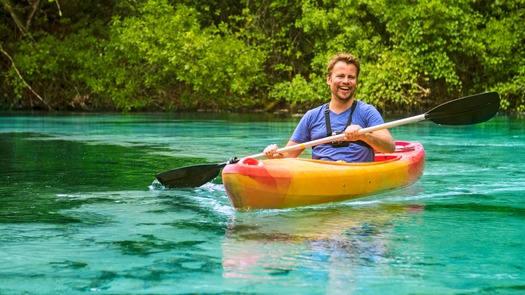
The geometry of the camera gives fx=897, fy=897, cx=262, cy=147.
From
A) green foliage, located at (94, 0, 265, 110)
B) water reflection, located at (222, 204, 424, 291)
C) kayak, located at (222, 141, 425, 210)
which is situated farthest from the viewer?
green foliage, located at (94, 0, 265, 110)

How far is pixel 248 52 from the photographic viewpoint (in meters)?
23.1

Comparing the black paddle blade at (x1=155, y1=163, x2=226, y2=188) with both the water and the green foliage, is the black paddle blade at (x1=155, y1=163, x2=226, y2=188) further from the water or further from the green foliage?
the green foliage

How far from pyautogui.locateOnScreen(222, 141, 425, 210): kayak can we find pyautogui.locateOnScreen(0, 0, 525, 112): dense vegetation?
13739 mm

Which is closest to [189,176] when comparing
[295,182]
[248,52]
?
[295,182]

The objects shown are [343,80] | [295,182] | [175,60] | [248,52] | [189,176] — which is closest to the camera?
[295,182]

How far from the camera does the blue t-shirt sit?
6031mm

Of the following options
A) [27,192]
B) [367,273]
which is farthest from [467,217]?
[27,192]

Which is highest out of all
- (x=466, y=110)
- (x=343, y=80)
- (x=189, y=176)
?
(x=343, y=80)

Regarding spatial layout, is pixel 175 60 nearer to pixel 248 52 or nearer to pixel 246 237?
pixel 248 52

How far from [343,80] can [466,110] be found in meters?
1.29

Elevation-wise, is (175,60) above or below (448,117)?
above

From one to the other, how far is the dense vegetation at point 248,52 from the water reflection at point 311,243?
1417cm

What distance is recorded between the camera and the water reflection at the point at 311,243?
386 centimetres

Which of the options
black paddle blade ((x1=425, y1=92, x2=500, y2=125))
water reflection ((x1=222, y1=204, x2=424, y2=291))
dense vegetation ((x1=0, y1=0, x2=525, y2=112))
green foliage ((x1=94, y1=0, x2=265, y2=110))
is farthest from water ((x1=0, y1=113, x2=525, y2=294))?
green foliage ((x1=94, y1=0, x2=265, y2=110))
